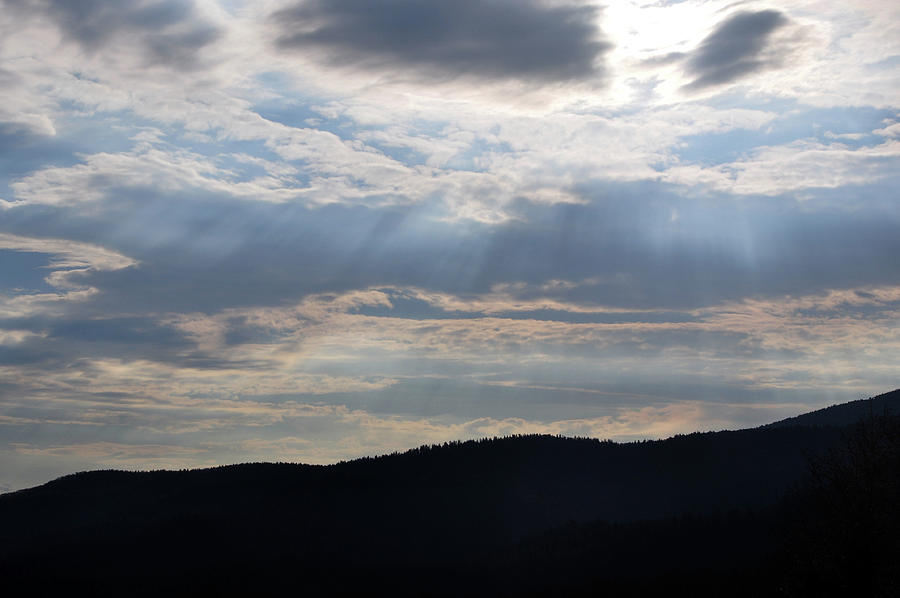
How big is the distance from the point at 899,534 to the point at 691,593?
6234 inches

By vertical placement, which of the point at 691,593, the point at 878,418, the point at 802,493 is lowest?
the point at 691,593

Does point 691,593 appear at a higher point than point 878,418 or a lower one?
lower

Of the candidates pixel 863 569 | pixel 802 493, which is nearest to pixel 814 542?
→ pixel 863 569

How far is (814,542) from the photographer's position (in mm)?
55281

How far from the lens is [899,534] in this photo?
53125mm

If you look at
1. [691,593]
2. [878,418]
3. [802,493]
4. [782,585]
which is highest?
[878,418]

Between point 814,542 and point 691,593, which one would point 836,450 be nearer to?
point 814,542

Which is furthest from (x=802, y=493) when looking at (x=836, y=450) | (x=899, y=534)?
(x=899, y=534)

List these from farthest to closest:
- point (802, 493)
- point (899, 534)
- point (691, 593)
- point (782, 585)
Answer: point (691, 593) < point (802, 493) < point (782, 585) < point (899, 534)

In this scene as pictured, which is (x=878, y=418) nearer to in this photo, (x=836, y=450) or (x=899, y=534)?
(x=836, y=450)

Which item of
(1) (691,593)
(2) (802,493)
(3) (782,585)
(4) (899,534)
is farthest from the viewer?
(1) (691,593)

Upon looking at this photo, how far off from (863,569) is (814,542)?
314 centimetres

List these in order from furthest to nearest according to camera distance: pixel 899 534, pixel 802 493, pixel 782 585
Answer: pixel 802 493 < pixel 782 585 < pixel 899 534

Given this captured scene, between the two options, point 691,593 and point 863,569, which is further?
point 691,593
